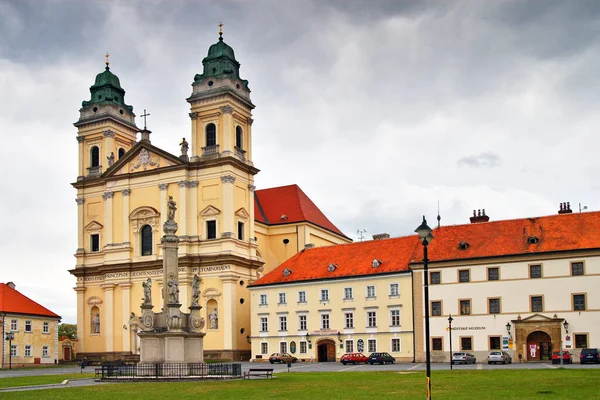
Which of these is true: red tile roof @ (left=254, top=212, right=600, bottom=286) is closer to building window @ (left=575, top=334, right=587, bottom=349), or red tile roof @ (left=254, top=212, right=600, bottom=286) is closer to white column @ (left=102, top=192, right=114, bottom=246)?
building window @ (left=575, top=334, right=587, bottom=349)

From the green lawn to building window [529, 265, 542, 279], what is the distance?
20486 mm

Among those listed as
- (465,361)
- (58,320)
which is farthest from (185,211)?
(465,361)

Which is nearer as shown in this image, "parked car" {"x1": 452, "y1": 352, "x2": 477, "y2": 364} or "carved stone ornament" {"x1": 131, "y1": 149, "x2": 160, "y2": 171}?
"parked car" {"x1": 452, "y1": 352, "x2": 477, "y2": 364}

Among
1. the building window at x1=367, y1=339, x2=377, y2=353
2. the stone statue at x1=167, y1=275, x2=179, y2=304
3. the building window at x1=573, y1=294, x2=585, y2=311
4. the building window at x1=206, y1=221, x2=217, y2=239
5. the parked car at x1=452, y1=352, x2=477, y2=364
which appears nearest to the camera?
the stone statue at x1=167, y1=275, x2=179, y2=304

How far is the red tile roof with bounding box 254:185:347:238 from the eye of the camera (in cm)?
8875

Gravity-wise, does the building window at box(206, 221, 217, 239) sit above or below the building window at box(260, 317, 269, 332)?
above

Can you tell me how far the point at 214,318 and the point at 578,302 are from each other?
112 ft

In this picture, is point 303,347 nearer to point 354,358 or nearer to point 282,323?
point 282,323

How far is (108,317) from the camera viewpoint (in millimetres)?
81312

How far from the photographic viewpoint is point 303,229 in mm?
87375

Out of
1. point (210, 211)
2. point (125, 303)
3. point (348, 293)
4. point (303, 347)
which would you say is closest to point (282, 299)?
point (303, 347)

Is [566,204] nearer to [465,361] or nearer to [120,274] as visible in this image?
[465,361]

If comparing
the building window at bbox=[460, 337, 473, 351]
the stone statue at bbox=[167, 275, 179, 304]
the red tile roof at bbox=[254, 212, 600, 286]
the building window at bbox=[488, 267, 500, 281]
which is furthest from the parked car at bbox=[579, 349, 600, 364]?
the stone statue at bbox=[167, 275, 179, 304]

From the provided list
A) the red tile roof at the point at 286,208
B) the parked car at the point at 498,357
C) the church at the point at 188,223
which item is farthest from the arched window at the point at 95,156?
the parked car at the point at 498,357
